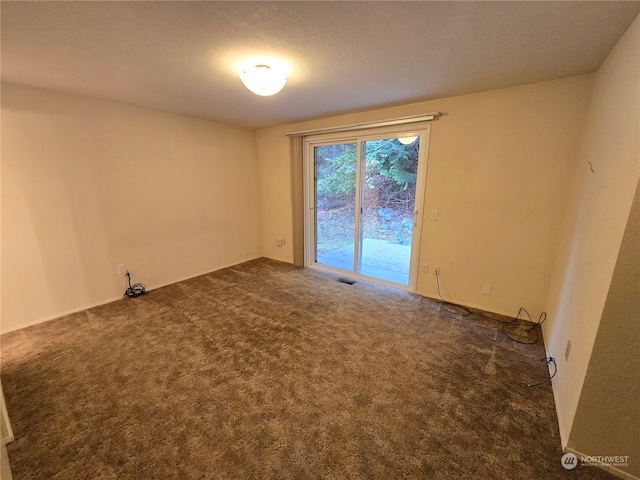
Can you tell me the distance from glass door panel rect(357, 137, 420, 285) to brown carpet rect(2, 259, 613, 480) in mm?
982

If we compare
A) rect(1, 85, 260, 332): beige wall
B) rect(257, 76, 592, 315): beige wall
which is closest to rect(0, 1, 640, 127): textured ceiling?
rect(257, 76, 592, 315): beige wall

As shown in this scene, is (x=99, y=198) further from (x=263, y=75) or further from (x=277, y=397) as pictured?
(x=277, y=397)

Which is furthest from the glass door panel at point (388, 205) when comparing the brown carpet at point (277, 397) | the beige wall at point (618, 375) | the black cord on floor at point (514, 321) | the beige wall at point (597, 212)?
the beige wall at point (618, 375)

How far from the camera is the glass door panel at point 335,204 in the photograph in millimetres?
3631

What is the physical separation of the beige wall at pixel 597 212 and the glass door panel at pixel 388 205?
148 cm

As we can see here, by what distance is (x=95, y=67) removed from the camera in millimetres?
1913

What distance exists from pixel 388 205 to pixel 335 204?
33.9 inches

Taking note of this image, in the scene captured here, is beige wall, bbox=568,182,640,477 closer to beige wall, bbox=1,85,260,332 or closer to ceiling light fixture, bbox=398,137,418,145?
ceiling light fixture, bbox=398,137,418,145

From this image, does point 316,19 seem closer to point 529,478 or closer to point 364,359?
point 364,359

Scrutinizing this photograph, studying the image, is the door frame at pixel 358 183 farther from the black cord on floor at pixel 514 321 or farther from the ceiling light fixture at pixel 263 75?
the ceiling light fixture at pixel 263 75

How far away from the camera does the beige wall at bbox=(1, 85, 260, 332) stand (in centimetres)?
238
